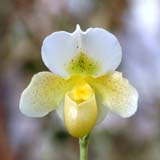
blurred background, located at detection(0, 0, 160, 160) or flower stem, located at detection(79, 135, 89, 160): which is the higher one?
blurred background, located at detection(0, 0, 160, 160)

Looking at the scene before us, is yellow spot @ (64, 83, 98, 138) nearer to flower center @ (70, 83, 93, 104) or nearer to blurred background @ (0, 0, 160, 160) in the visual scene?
flower center @ (70, 83, 93, 104)

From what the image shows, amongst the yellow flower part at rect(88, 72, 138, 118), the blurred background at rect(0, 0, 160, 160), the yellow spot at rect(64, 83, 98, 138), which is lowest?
the yellow spot at rect(64, 83, 98, 138)

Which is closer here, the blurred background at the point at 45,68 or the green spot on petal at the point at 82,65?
the green spot on petal at the point at 82,65

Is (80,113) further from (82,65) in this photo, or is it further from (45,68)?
(45,68)

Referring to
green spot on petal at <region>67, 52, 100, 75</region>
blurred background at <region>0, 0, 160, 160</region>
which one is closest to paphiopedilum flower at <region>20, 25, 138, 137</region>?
green spot on petal at <region>67, 52, 100, 75</region>

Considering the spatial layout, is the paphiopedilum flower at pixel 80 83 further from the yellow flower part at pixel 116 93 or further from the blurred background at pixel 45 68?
the blurred background at pixel 45 68

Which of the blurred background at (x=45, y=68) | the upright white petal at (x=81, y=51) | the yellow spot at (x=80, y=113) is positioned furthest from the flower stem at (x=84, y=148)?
the blurred background at (x=45, y=68)

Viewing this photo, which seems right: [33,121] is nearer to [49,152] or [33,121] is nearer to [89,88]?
[49,152]

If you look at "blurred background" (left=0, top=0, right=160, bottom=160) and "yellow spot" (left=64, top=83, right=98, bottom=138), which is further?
"blurred background" (left=0, top=0, right=160, bottom=160)
